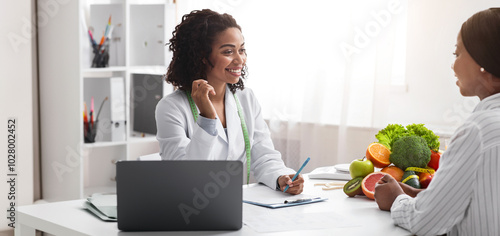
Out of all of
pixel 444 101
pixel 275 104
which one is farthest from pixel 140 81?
pixel 444 101

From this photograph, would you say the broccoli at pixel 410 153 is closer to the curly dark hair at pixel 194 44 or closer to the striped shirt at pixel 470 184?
the striped shirt at pixel 470 184

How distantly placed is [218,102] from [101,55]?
4.30 ft

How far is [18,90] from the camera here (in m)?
3.21

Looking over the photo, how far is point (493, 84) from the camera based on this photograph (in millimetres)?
1455

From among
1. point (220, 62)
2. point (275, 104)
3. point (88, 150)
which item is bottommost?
point (88, 150)

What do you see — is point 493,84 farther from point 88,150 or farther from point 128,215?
point 88,150

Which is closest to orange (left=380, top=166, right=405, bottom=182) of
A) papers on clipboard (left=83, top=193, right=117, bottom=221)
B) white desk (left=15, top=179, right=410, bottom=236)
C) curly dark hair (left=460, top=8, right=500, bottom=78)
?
white desk (left=15, top=179, right=410, bottom=236)

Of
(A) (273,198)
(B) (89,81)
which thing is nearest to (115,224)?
(A) (273,198)

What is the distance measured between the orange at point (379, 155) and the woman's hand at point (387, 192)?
0.25 metres

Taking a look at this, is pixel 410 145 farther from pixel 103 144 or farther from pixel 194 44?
pixel 103 144

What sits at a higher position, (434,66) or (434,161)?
(434,66)

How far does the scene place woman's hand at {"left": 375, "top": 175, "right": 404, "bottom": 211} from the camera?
1699 millimetres

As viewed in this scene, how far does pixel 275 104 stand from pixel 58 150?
4.30 ft

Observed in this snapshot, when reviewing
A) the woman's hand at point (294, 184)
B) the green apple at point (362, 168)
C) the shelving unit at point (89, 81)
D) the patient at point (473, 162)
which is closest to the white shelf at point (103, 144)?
the shelving unit at point (89, 81)
